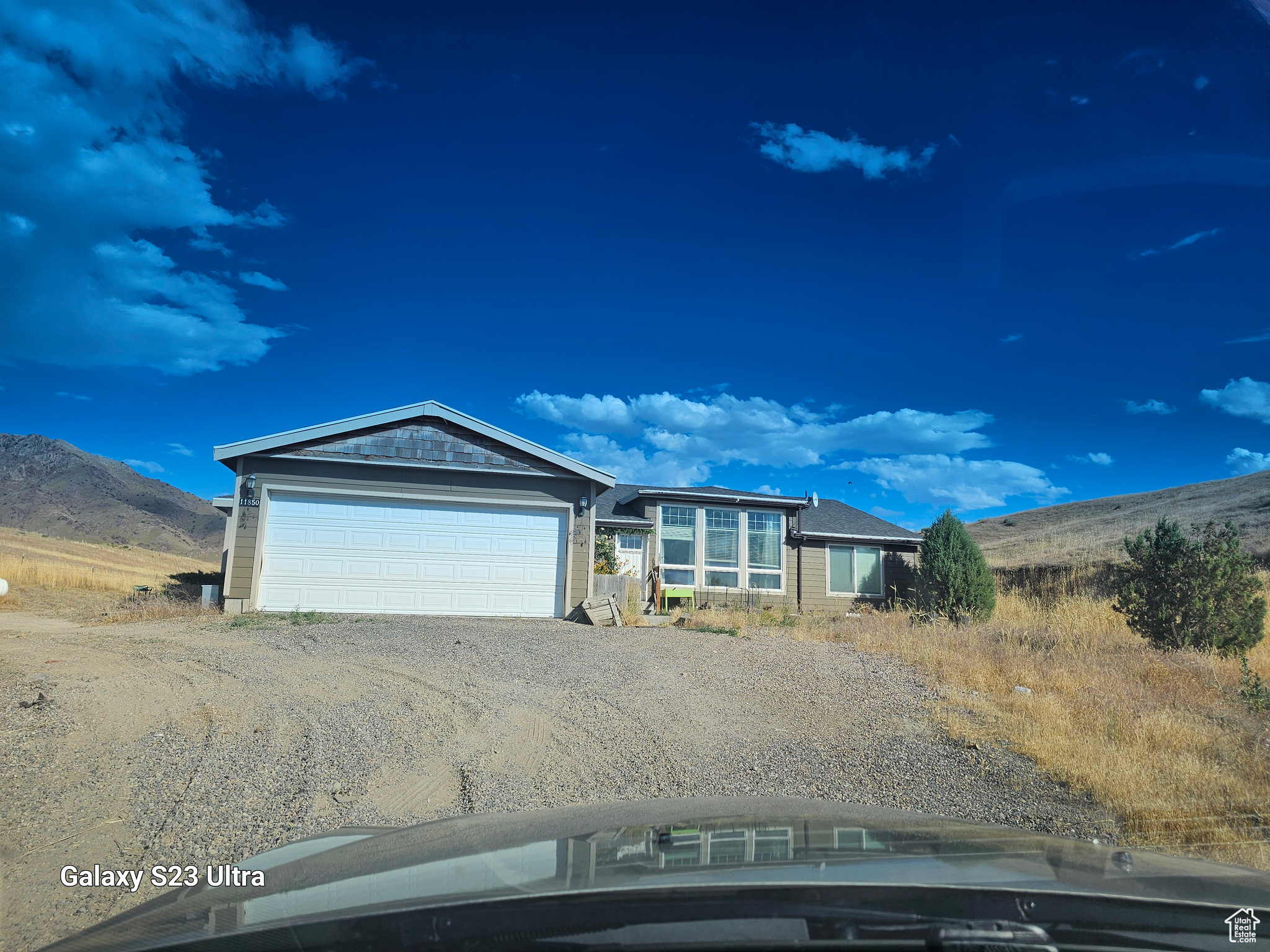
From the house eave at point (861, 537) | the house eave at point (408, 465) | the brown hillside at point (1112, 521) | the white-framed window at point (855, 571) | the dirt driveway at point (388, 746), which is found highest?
the brown hillside at point (1112, 521)

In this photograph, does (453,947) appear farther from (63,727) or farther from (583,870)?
(63,727)


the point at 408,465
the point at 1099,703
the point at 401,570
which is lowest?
the point at 1099,703

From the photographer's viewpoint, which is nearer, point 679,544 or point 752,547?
point 679,544

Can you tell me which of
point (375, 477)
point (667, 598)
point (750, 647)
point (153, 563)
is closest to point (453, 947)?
point (750, 647)

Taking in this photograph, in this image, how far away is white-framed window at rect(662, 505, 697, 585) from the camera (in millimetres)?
18609

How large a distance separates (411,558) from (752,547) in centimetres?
912

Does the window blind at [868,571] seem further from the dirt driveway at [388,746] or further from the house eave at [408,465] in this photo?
the dirt driveway at [388,746]

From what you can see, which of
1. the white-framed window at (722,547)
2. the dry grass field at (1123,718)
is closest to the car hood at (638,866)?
the dry grass field at (1123,718)

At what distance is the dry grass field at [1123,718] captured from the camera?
4.45m

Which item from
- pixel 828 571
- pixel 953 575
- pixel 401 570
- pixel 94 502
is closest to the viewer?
pixel 401 570

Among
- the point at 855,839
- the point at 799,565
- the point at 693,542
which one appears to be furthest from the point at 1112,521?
the point at 855,839

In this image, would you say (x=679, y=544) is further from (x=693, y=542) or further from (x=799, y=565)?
(x=799, y=565)

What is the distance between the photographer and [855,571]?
2020cm

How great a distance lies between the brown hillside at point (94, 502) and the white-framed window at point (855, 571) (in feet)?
215
